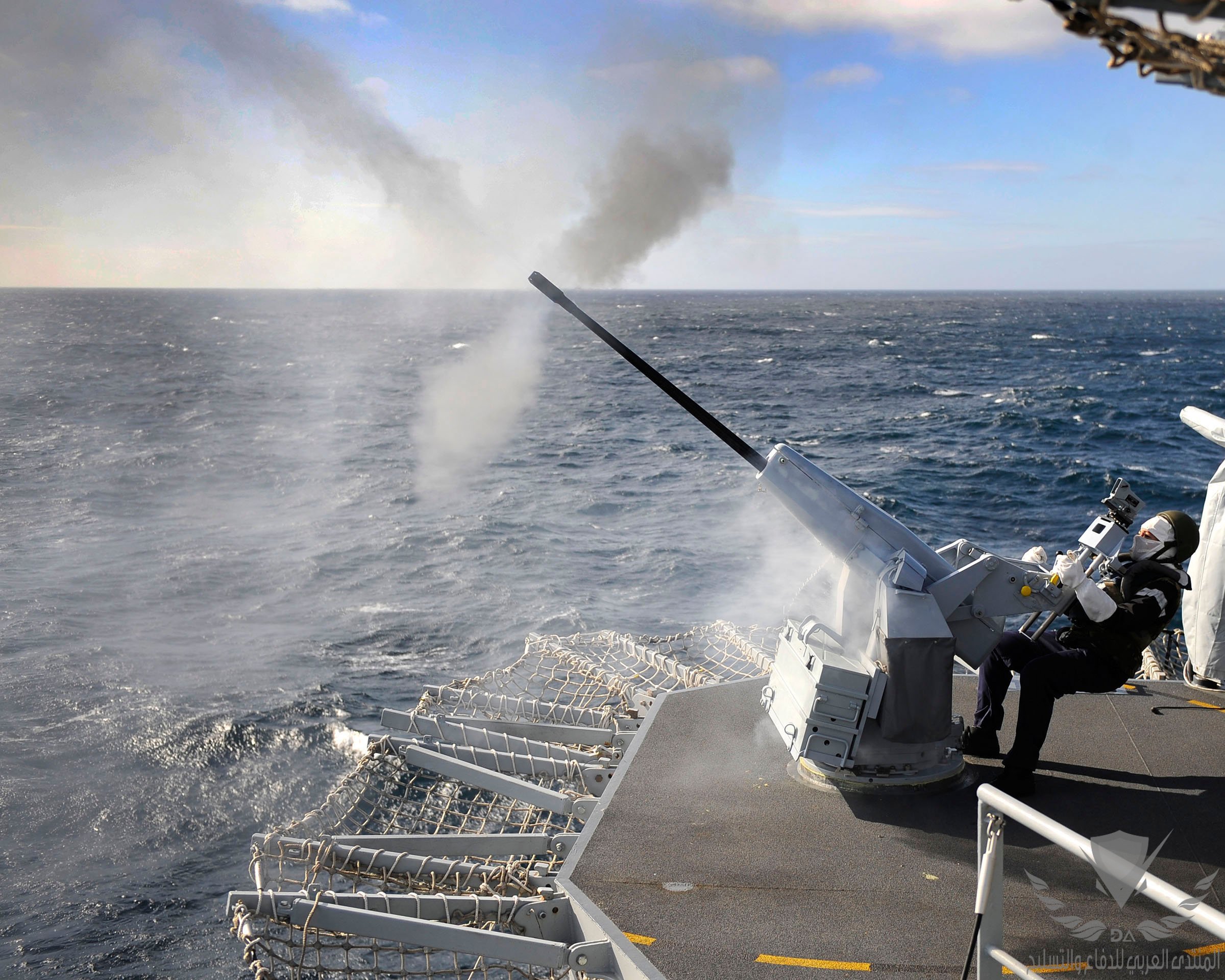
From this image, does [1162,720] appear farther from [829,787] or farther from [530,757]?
[530,757]

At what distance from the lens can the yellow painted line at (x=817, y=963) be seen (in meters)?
4.93

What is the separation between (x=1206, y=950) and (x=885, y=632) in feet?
7.73

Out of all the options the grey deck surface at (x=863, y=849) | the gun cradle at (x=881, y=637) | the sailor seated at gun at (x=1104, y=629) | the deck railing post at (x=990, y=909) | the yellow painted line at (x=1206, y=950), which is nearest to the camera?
the deck railing post at (x=990, y=909)

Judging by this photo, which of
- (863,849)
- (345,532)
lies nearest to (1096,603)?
(863,849)

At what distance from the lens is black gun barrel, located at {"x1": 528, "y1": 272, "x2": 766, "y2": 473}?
25.1ft

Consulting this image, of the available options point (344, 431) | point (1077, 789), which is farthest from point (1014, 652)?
point (344, 431)

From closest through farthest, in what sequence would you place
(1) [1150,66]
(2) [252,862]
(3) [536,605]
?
(1) [1150,66] < (2) [252,862] < (3) [536,605]

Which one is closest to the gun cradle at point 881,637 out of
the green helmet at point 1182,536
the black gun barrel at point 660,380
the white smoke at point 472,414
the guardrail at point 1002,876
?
the black gun barrel at point 660,380

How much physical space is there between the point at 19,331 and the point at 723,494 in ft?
278

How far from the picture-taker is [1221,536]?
9.25 meters

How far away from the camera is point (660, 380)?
8102 mm

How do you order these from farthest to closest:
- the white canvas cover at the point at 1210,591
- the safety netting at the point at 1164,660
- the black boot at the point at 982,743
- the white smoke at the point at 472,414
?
the white smoke at the point at 472,414 → the safety netting at the point at 1164,660 → the white canvas cover at the point at 1210,591 → the black boot at the point at 982,743

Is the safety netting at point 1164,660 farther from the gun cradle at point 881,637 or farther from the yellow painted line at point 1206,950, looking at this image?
the yellow painted line at point 1206,950

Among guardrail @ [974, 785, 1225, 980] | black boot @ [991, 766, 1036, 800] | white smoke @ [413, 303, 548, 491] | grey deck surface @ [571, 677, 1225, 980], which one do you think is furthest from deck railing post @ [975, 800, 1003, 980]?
white smoke @ [413, 303, 548, 491]
